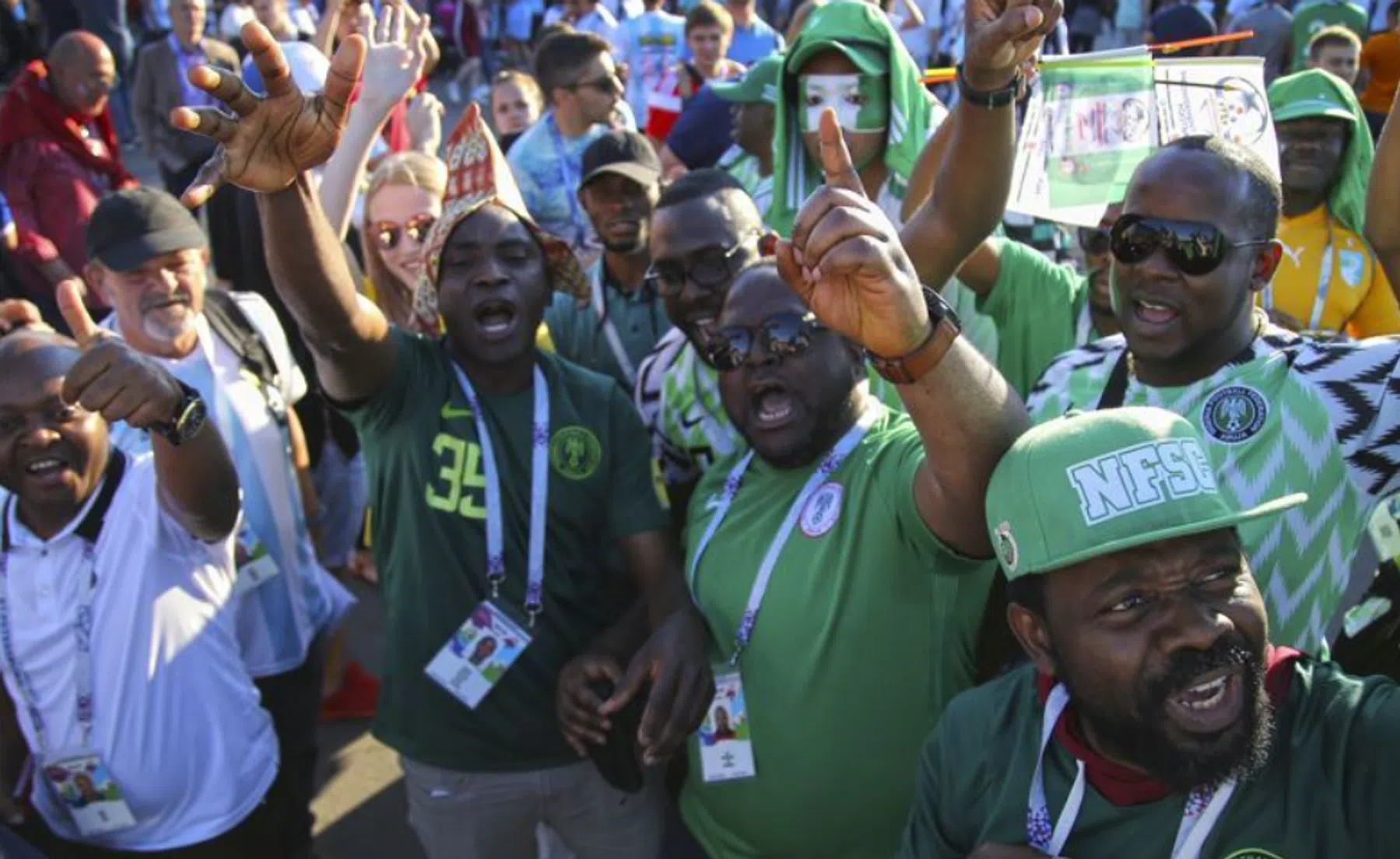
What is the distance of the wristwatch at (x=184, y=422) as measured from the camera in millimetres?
2666

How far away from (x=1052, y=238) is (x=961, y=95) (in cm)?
246

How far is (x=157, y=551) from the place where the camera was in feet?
9.78

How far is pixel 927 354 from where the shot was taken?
1868 mm

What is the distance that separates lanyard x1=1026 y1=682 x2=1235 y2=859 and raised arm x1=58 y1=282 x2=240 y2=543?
187 centimetres

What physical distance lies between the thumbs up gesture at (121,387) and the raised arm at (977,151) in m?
1.58

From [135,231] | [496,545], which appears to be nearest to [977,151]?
[496,545]

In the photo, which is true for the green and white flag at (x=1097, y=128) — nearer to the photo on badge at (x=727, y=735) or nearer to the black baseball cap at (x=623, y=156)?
the photo on badge at (x=727, y=735)

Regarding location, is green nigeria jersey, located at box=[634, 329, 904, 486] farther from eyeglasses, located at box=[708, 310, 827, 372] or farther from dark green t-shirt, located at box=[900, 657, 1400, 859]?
dark green t-shirt, located at box=[900, 657, 1400, 859]

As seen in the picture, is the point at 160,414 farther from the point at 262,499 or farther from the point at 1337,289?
the point at 1337,289

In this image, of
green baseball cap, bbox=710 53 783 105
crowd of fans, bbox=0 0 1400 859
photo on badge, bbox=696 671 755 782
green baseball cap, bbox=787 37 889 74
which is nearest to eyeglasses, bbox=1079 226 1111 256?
crowd of fans, bbox=0 0 1400 859

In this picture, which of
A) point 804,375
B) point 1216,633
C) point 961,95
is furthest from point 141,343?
point 1216,633

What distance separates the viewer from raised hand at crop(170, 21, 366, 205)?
2.33 m

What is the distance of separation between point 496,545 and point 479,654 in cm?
26

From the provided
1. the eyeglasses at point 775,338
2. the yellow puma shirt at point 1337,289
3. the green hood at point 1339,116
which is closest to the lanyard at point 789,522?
the eyeglasses at point 775,338
